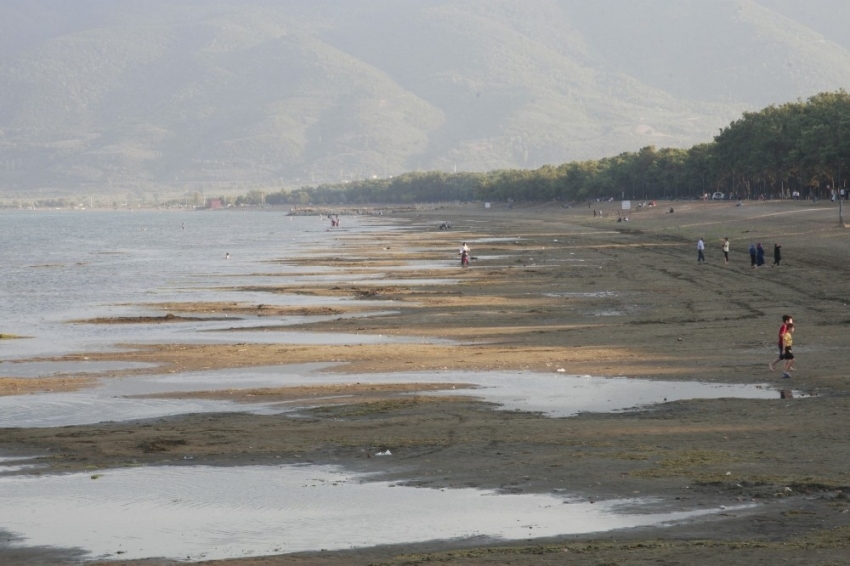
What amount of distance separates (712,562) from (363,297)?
44737mm

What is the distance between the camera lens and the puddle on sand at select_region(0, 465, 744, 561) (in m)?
16.5

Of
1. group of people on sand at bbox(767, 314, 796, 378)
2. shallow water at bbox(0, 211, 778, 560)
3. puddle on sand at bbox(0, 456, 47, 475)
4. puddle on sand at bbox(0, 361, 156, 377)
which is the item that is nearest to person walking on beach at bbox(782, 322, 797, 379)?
group of people on sand at bbox(767, 314, 796, 378)

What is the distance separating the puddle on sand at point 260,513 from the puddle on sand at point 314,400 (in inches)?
258

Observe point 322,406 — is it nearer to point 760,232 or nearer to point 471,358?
point 471,358

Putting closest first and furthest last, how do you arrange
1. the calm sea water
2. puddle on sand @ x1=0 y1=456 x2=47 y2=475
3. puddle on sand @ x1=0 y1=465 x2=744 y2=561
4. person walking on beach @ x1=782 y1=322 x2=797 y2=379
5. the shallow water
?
puddle on sand @ x1=0 y1=465 x2=744 y2=561 < the shallow water < puddle on sand @ x1=0 y1=456 x2=47 y2=475 < person walking on beach @ x1=782 y1=322 x2=797 y2=379 < the calm sea water

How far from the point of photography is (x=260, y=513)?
711 inches

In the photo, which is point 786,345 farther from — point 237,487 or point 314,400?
point 237,487

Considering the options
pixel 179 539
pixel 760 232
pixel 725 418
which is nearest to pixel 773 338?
pixel 725 418

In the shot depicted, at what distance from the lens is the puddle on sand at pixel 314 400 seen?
2664cm

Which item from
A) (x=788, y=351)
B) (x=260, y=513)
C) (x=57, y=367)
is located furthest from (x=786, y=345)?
(x=57, y=367)

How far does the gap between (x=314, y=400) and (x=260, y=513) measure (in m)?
10.0

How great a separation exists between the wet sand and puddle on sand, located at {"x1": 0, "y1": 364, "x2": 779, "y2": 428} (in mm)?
800

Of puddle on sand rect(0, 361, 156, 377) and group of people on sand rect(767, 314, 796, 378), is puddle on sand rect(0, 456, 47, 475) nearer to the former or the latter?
puddle on sand rect(0, 361, 156, 377)

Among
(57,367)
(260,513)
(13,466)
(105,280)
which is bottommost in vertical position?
(105,280)
